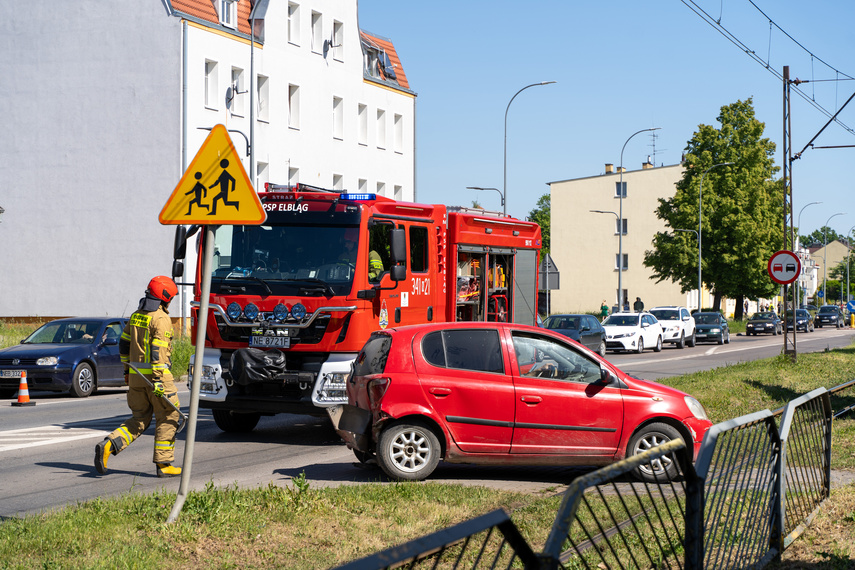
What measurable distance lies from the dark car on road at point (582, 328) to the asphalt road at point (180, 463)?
17.7 metres

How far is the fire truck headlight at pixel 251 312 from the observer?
11.6m

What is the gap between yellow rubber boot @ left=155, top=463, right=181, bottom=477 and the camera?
963cm

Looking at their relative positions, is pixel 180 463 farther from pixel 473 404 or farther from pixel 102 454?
pixel 473 404

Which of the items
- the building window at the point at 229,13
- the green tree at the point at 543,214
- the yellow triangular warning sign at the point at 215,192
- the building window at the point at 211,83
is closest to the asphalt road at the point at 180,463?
the yellow triangular warning sign at the point at 215,192

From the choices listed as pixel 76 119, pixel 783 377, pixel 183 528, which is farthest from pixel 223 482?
pixel 76 119

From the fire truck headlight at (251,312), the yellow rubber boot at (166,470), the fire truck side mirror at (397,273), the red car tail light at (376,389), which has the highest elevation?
the fire truck side mirror at (397,273)

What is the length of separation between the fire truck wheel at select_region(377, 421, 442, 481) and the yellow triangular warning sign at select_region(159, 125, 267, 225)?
2907 mm

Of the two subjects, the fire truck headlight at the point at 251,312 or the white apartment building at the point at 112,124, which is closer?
the fire truck headlight at the point at 251,312

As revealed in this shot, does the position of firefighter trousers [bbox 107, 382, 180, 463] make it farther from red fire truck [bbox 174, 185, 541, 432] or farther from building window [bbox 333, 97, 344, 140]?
building window [bbox 333, 97, 344, 140]

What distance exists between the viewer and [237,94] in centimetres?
3844

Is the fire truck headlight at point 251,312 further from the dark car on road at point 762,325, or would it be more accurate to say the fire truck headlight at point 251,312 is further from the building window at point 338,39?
the dark car on road at point 762,325

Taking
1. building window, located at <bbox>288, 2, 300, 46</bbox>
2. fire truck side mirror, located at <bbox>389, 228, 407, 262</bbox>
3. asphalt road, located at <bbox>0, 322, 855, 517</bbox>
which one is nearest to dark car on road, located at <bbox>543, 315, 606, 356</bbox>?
building window, located at <bbox>288, 2, 300, 46</bbox>

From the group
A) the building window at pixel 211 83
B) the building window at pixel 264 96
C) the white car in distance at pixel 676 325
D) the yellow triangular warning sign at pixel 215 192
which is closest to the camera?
the yellow triangular warning sign at pixel 215 192

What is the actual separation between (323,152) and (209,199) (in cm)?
3707
